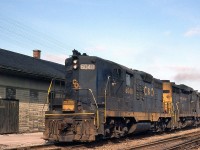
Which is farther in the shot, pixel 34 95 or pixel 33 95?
pixel 34 95

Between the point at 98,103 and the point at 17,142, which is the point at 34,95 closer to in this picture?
the point at 17,142

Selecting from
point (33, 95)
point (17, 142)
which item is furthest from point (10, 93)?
point (17, 142)

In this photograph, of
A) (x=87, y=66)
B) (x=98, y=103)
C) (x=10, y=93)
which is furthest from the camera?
(x=10, y=93)

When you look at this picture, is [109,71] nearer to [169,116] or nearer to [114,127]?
[114,127]

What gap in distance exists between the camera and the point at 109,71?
50.7 ft

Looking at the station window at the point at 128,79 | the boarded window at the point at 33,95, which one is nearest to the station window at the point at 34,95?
the boarded window at the point at 33,95

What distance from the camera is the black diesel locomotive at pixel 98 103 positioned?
530 inches

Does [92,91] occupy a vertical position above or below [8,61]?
below

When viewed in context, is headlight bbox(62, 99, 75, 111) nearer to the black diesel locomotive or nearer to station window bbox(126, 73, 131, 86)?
the black diesel locomotive

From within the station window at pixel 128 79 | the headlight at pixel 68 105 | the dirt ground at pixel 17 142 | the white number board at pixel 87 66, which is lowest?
the dirt ground at pixel 17 142

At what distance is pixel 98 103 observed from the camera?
14.4 m

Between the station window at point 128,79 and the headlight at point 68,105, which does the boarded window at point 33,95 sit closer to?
the station window at point 128,79

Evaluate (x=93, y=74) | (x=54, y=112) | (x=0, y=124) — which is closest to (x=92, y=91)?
(x=93, y=74)

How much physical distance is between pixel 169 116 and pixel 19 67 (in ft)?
34.4
